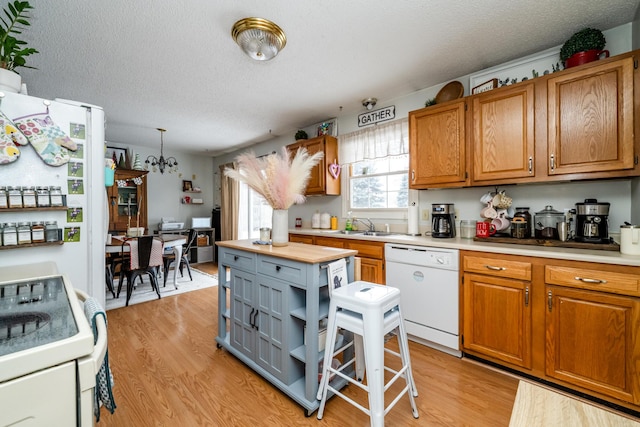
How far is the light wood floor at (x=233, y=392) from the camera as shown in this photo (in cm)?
154

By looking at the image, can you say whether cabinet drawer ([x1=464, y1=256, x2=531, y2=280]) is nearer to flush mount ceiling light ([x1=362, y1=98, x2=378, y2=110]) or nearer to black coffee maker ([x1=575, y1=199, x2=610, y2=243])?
black coffee maker ([x1=575, y1=199, x2=610, y2=243])

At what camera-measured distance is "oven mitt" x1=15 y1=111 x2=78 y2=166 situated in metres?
1.39

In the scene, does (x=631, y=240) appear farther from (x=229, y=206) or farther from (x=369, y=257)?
(x=229, y=206)

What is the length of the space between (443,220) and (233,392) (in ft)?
7.31

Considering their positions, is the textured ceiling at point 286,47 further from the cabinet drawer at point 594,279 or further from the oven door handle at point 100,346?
the oven door handle at point 100,346

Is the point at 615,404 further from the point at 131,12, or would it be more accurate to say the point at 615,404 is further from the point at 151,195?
the point at 151,195

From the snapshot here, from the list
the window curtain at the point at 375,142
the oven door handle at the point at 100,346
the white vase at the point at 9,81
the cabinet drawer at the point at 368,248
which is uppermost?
the window curtain at the point at 375,142

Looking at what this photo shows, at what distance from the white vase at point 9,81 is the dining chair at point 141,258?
2.18m

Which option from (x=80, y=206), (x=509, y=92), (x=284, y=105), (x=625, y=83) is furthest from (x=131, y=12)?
(x=625, y=83)

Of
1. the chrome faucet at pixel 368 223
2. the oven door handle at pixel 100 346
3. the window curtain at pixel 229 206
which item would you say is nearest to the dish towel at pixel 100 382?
the oven door handle at pixel 100 346

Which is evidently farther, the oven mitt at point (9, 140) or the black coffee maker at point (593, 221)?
the black coffee maker at point (593, 221)

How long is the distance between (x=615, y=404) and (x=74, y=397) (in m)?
2.62

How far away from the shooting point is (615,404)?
1586mm

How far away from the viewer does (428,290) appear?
2.27m
